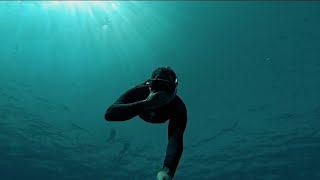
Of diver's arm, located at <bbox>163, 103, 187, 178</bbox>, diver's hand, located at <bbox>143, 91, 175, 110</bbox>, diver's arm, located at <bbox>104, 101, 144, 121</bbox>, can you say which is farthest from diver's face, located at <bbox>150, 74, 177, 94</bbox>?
diver's arm, located at <bbox>163, 103, 187, 178</bbox>

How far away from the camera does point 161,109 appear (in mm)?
3256

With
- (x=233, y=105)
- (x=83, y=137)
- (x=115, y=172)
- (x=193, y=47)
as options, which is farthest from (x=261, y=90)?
(x=115, y=172)

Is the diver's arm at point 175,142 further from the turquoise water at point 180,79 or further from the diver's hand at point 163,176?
the turquoise water at point 180,79

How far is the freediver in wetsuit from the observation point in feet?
9.18

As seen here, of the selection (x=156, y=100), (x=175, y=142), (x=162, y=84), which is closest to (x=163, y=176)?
(x=175, y=142)

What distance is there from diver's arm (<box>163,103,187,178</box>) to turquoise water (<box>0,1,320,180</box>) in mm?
15015

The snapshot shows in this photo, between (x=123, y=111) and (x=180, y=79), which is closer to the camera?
(x=123, y=111)

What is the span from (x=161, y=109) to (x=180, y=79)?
19.3 meters

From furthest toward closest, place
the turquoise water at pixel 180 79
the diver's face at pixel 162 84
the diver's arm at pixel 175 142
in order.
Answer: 1. the turquoise water at pixel 180 79
2. the diver's arm at pixel 175 142
3. the diver's face at pixel 162 84

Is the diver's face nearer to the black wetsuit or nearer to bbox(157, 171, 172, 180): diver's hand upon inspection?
the black wetsuit

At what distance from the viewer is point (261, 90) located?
2333 centimetres

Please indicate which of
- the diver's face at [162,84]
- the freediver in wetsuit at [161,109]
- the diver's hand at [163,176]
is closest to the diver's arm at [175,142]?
the freediver in wetsuit at [161,109]

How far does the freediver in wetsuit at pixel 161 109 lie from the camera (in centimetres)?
280

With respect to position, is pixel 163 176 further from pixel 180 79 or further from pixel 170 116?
pixel 180 79
